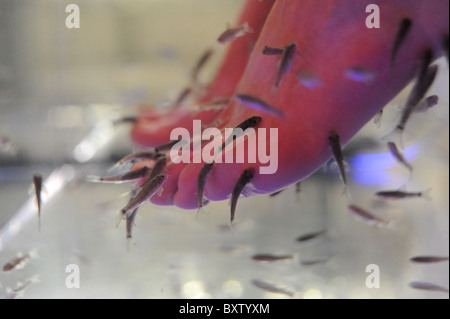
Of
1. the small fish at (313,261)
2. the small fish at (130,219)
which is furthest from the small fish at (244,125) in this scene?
the small fish at (313,261)

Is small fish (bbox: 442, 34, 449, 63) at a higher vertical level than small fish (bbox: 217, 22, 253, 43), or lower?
lower

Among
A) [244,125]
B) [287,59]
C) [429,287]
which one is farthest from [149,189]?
[429,287]

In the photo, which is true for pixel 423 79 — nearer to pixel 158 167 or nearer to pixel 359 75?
pixel 359 75

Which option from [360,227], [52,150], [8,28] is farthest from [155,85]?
[8,28]

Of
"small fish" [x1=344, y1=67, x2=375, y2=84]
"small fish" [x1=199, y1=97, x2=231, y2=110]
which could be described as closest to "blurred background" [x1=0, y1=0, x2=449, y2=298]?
"small fish" [x1=344, y1=67, x2=375, y2=84]

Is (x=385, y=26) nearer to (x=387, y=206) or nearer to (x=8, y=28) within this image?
(x=8, y=28)

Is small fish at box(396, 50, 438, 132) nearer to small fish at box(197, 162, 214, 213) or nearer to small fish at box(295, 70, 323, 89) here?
small fish at box(295, 70, 323, 89)
